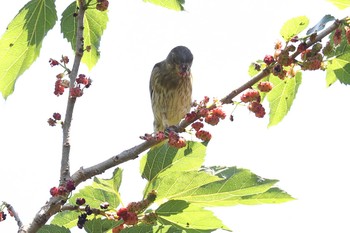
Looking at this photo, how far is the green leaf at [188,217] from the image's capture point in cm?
358

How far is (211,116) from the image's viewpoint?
385 centimetres

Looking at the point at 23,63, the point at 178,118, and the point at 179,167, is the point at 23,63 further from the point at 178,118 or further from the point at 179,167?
the point at 178,118

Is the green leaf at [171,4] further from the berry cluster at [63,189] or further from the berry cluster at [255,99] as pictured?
the berry cluster at [63,189]

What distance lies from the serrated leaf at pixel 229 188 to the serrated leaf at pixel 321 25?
90 cm

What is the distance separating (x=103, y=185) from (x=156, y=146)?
373 millimetres

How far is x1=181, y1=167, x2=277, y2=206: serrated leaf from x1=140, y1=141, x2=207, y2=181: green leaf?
0.14 meters

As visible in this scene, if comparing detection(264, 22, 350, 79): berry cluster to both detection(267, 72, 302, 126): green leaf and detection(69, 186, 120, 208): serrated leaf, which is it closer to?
detection(267, 72, 302, 126): green leaf

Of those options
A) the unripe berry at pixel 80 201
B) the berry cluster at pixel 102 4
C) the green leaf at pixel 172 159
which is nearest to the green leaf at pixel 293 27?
the green leaf at pixel 172 159

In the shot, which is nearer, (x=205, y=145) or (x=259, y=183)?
(x=259, y=183)

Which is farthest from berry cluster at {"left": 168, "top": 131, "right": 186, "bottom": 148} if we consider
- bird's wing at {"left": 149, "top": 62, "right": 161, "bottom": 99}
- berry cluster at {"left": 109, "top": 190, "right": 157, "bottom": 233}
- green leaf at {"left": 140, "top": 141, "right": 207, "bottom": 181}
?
bird's wing at {"left": 149, "top": 62, "right": 161, "bottom": 99}

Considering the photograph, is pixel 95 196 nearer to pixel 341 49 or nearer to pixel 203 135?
pixel 203 135

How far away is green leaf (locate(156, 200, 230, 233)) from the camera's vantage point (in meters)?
3.58

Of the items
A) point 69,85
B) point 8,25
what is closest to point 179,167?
point 69,85

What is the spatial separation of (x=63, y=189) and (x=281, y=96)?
1.64m
